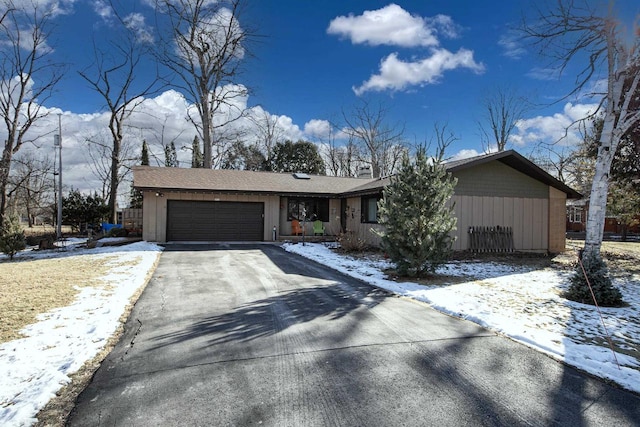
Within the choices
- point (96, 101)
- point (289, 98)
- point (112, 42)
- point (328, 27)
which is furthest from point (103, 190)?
point (328, 27)

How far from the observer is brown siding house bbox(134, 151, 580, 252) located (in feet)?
40.7

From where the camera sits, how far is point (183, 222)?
49.8 feet

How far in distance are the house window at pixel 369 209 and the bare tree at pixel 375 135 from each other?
14.8 meters

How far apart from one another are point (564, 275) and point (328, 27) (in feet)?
40.3

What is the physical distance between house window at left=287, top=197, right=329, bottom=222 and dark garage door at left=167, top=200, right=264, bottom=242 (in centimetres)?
149

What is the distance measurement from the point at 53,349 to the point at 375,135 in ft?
93.7

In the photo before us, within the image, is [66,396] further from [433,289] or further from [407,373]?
[433,289]

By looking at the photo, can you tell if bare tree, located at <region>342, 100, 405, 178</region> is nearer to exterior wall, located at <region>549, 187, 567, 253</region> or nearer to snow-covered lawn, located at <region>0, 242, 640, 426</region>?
exterior wall, located at <region>549, 187, 567, 253</region>

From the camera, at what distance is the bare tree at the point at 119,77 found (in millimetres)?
20453

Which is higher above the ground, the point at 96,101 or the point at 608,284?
the point at 96,101

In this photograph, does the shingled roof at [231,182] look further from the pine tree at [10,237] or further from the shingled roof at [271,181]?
the pine tree at [10,237]

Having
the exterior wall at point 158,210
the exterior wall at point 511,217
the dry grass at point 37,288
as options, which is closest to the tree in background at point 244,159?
the exterior wall at point 158,210

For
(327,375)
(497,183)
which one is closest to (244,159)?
(497,183)

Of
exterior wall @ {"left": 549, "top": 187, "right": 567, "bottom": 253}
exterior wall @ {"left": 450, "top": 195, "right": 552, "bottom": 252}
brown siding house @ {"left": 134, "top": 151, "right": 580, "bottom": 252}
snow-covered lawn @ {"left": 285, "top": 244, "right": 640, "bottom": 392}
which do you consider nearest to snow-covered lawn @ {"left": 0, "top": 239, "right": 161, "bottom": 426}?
snow-covered lawn @ {"left": 285, "top": 244, "right": 640, "bottom": 392}
